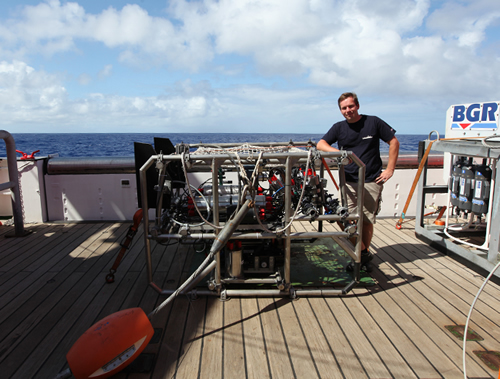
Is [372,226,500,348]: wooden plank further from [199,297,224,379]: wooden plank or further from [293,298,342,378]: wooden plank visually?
[199,297,224,379]: wooden plank

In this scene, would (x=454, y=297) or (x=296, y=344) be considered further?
(x=454, y=297)

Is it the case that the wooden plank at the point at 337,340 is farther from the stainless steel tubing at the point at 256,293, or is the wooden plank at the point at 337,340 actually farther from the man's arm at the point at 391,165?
the man's arm at the point at 391,165

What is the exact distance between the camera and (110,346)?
1935 mm

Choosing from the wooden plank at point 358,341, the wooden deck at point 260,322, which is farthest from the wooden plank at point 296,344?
the wooden plank at point 358,341

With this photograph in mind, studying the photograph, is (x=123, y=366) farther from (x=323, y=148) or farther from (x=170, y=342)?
(x=323, y=148)

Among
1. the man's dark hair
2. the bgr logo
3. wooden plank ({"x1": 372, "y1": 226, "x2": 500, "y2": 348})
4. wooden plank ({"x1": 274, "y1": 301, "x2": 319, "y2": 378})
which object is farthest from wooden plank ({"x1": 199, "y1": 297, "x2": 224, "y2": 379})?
the bgr logo

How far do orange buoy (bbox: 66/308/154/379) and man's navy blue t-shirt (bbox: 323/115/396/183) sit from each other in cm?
226

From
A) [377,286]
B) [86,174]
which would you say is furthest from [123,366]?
[86,174]

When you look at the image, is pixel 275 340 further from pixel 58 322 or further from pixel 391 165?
pixel 391 165

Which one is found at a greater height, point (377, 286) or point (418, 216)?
point (418, 216)

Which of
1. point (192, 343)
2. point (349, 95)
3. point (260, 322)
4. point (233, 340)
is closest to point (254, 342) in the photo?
point (233, 340)

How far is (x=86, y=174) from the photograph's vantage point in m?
5.16

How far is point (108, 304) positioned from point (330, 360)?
5.78 feet

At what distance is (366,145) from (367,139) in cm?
6
